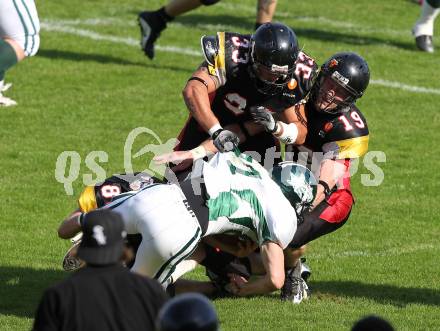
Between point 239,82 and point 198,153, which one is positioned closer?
point 198,153

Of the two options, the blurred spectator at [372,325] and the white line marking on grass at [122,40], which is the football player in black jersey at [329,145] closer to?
the blurred spectator at [372,325]

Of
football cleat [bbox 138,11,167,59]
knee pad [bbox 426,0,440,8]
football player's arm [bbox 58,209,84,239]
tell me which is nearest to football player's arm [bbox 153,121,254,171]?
football player's arm [bbox 58,209,84,239]

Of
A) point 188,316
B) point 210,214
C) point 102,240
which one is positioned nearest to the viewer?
point 188,316

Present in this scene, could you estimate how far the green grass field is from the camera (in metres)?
7.26

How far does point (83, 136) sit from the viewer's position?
10.7 meters

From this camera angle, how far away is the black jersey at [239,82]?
7.47m

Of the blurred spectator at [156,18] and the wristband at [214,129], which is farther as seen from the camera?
the blurred spectator at [156,18]

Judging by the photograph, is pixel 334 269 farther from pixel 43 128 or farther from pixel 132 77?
pixel 132 77

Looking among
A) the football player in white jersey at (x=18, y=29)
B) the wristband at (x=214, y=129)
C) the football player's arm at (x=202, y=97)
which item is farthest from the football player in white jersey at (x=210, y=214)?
the football player in white jersey at (x=18, y=29)

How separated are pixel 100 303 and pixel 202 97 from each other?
313 cm

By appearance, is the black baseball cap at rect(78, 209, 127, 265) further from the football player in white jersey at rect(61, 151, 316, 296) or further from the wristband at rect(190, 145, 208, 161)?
the wristband at rect(190, 145, 208, 161)

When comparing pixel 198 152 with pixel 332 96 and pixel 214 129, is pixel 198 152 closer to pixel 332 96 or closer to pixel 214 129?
pixel 214 129

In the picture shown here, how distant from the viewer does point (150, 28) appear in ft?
40.4

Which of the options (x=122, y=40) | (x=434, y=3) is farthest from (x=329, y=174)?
(x=122, y=40)
